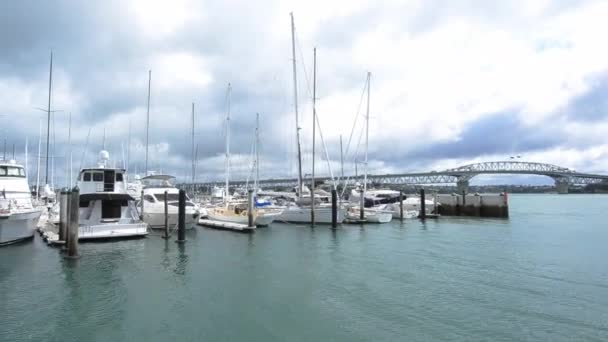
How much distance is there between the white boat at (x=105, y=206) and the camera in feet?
88.9

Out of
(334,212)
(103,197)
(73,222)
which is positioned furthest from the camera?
(334,212)

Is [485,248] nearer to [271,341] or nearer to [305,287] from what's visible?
[305,287]

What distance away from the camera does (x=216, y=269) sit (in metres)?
20.3

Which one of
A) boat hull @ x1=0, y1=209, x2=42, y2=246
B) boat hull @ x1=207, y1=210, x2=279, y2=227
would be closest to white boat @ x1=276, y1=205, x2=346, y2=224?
boat hull @ x1=207, y1=210, x2=279, y2=227

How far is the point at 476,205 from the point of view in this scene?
5709 centimetres

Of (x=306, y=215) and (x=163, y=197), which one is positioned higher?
(x=163, y=197)

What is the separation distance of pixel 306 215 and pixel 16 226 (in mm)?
26587

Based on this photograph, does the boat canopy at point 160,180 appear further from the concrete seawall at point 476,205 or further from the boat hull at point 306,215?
the concrete seawall at point 476,205

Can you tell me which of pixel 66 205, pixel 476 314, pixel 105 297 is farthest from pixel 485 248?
pixel 66 205

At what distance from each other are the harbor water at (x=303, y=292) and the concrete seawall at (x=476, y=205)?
89.7 ft

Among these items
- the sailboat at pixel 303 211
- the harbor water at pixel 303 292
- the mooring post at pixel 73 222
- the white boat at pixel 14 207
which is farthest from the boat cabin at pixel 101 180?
the sailboat at pixel 303 211

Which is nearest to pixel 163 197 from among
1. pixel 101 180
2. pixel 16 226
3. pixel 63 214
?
pixel 101 180

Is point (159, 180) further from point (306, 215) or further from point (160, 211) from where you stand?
point (306, 215)

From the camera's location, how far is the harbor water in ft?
38.7
